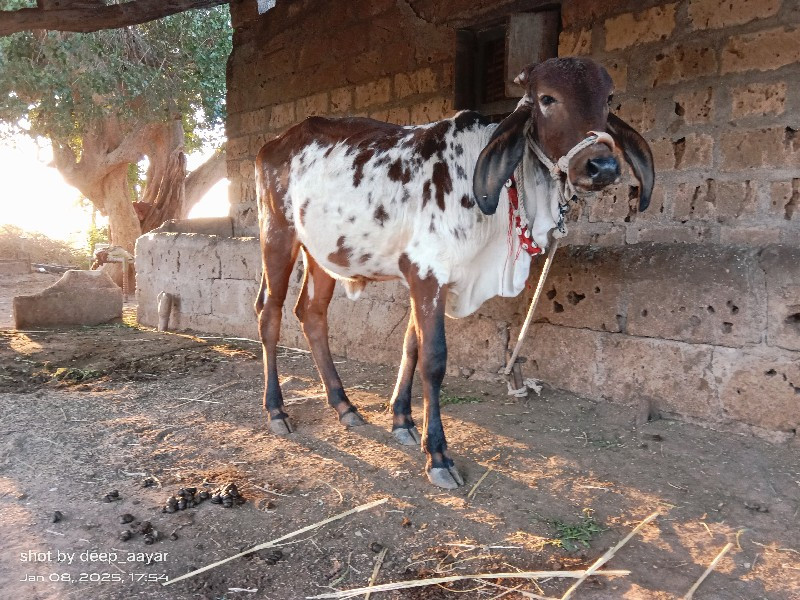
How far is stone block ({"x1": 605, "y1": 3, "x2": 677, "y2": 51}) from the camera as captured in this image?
3.55 meters

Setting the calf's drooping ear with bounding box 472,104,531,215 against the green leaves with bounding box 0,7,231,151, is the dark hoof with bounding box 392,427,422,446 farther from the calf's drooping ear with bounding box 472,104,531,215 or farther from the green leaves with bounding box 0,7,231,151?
the green leaves with bounding box 0,7,231,151

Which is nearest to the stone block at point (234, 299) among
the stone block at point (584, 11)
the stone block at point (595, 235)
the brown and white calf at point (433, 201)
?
the brown and white calf at point (433, 201)

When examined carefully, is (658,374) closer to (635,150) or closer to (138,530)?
(635,150)

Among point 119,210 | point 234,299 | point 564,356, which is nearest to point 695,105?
point 564,356

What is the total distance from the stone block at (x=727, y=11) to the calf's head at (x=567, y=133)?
3.56 ft

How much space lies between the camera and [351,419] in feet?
12.0

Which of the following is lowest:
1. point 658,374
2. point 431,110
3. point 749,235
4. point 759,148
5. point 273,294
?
point 658,374

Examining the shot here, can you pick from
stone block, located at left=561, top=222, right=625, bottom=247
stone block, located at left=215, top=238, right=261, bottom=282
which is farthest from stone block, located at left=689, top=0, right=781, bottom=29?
stone block, located at left=215, top=238, right=261, bottom=282

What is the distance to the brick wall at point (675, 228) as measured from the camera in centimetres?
322

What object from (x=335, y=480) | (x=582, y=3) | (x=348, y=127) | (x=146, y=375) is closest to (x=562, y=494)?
(x=335, y=480)

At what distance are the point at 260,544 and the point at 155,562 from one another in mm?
367

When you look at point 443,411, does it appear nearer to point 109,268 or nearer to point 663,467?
point 663,467

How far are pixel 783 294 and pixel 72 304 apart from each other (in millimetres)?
6689

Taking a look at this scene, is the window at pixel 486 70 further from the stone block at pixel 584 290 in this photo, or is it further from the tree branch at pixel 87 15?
the tree branch at pixel 87 15
